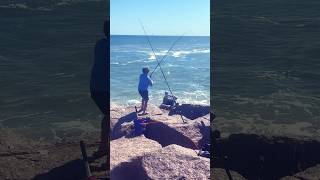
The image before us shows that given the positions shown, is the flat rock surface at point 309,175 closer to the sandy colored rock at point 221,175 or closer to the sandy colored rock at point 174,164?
the sandy colored rock at point 221,175

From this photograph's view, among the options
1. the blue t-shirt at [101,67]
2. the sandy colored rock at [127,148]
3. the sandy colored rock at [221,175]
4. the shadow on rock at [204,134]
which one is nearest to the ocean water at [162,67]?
the blue t-shirt at [101,67]

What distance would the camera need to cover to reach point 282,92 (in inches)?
216

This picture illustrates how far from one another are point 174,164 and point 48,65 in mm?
3096

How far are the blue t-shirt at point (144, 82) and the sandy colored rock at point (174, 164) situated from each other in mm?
553

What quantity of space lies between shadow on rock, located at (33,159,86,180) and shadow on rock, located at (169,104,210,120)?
97 centimetres

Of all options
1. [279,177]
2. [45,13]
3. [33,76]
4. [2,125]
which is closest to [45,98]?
[33,76]

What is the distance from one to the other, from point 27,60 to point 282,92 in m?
3.46

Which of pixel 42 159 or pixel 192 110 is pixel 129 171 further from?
pixel 42 159

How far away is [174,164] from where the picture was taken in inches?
140

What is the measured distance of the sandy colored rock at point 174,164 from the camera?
3512 millimetres

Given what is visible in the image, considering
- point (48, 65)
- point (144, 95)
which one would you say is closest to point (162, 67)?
point (144, 95)

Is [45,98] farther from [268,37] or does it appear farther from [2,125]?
[268,37]

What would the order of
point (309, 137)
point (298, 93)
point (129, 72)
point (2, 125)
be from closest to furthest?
point (129, 72) → point (309, 137) → point (2, 125) → point (298, 93)

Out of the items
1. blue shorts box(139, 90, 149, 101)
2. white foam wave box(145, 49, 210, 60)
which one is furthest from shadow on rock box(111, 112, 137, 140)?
white foam wave box(145, 49, 210, 60)
